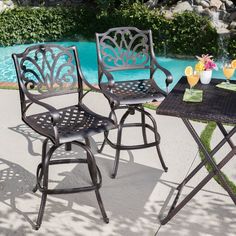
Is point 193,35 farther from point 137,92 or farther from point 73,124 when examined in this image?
point 73,124

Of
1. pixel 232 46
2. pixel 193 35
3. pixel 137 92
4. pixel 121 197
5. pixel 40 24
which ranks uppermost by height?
pixel 137 92

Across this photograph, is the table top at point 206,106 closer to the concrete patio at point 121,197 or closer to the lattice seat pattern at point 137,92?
the lattice seat pattern at point 137,92

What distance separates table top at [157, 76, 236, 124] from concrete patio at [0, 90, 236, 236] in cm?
91

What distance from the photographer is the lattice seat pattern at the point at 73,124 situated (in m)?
3.17

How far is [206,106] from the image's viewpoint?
9.98ft

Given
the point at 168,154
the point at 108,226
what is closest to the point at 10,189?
the point at 108,226

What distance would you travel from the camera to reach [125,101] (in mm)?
3750

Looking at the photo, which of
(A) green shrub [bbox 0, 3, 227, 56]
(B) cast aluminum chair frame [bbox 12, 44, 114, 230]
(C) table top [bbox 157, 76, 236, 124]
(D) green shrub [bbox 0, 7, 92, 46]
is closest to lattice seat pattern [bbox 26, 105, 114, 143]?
(B) cast aluminum chair frame [bbox 12, 44, 114, 230]

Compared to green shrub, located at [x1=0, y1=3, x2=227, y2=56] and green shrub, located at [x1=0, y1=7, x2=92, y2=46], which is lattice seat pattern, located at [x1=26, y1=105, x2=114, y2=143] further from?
green shrub, located at [x1=0, y1=7, x2=92, y2=46]

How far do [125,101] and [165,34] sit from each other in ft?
23.0

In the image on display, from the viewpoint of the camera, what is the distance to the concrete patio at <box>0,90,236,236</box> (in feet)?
10.5

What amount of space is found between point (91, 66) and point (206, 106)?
759 cm

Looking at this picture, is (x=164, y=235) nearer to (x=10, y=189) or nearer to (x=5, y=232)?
(x=5, y=232)

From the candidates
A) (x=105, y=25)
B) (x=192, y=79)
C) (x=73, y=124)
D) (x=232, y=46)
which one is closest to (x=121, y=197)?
(x=73, y=124)
